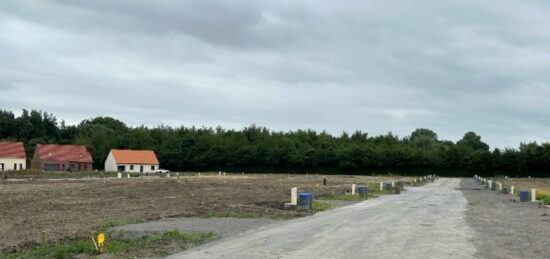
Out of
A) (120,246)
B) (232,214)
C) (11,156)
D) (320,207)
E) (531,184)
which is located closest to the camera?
(120,246)

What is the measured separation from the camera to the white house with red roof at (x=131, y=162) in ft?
350

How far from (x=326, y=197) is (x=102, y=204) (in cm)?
1334

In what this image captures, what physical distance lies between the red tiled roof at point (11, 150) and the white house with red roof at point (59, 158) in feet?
10.6

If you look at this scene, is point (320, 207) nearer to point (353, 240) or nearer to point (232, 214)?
point (232, 214)

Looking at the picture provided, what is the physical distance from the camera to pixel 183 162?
119 m

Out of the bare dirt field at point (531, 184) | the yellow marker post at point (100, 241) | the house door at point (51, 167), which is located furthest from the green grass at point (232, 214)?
the house door at point (51, 167)

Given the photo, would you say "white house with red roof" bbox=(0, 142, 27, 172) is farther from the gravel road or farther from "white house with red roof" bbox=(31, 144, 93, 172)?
the gravel road

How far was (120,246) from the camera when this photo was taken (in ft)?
43.9

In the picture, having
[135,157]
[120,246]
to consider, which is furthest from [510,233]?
[135,157]

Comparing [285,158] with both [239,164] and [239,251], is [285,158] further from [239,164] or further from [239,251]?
[239,251]

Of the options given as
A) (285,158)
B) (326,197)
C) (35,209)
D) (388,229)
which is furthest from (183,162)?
(388,229)

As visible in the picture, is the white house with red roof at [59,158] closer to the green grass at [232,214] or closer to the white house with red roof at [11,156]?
the white house with red roof at [11,156]

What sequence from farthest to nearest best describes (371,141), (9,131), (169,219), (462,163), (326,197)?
1. (371,141)
2. (9,131)
3. (462,163)
4. (326,197)
5. (169,219)

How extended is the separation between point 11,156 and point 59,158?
834cm
